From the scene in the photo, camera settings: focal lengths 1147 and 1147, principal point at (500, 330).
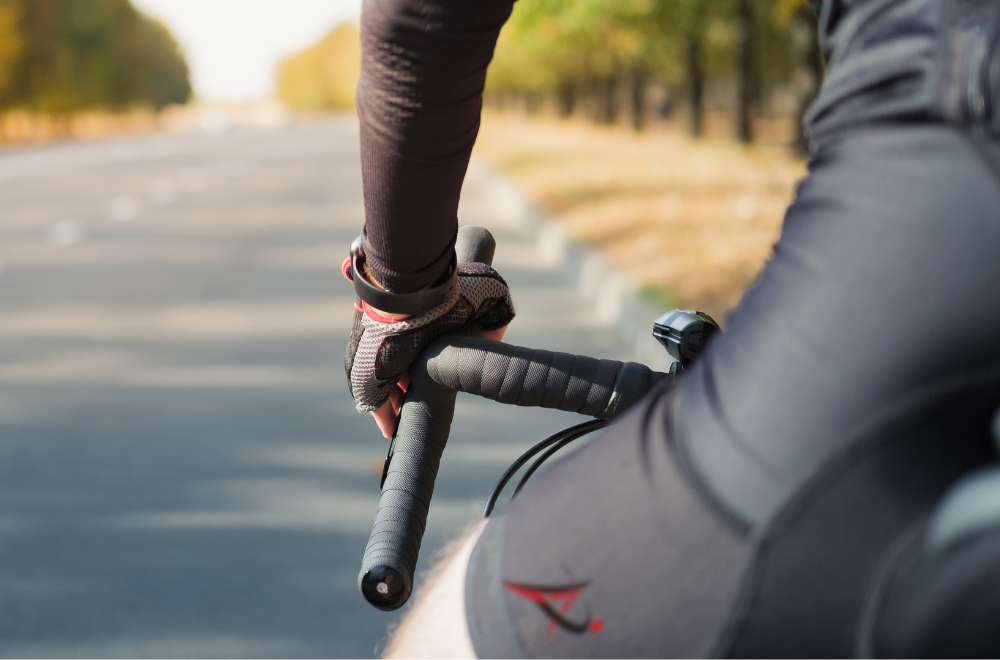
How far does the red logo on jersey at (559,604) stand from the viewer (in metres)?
0.92

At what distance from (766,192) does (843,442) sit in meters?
14.0

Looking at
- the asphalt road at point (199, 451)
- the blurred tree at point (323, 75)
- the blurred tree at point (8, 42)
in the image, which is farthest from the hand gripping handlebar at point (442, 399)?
the blurred tree at point (323, 75)

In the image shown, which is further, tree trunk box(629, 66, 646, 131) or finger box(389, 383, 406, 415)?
tree trunk box(629, 66, 646, 131)

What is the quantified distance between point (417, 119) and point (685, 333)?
397mm

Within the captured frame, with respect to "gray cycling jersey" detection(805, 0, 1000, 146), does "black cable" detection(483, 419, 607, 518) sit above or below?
below

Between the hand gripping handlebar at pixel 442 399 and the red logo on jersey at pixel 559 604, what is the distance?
0.23 meters

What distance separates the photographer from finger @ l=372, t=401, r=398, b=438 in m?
1.32

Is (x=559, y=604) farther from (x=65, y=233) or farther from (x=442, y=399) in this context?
(x=65, y=233)

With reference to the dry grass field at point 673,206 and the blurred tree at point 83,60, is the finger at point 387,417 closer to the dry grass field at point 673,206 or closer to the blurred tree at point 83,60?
the dry grass field at point 673,206

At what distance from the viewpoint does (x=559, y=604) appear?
933 mm

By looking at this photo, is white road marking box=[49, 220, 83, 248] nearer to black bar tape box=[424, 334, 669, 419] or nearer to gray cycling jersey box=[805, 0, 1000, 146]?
black bar tape box=[424, 334, 669, 419]

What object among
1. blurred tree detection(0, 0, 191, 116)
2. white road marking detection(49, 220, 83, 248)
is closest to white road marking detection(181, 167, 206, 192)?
white road marking detection(49, 220, 83, 248)

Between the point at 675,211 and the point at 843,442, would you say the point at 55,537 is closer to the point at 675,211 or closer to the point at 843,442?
the point at 843,442

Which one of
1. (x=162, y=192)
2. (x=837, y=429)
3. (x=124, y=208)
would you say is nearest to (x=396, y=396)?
(x=837, y=429)
